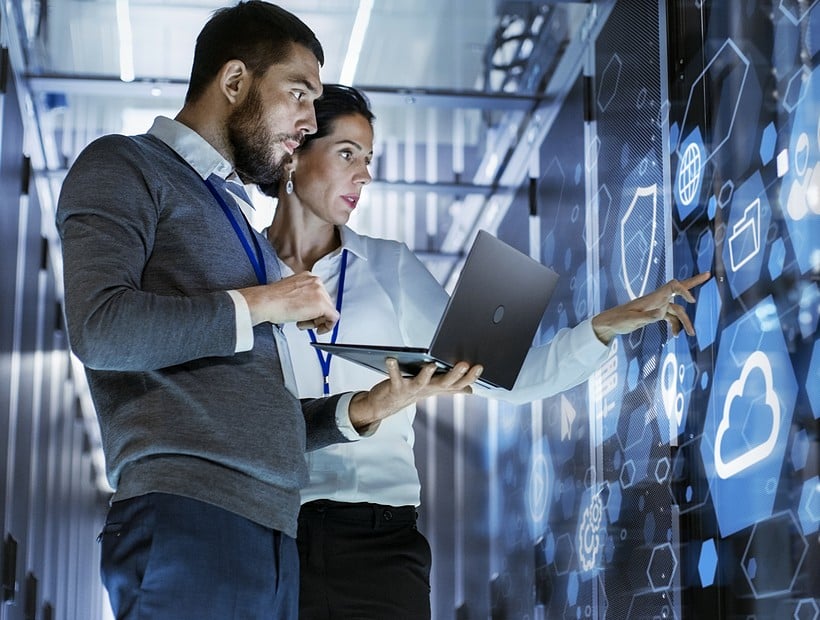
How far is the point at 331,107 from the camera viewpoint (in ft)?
9.11

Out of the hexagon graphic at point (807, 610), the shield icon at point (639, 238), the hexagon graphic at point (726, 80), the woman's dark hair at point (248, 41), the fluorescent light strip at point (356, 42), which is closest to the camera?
the woman's dark hair at point (248, 41)

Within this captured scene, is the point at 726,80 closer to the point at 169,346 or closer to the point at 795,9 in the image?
the point at 795,9

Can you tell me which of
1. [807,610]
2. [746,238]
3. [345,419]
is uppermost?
[746,238]

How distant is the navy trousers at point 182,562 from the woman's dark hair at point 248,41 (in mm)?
670

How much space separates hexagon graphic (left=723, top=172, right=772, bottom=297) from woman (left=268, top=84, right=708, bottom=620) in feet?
0.44

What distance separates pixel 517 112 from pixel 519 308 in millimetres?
2770

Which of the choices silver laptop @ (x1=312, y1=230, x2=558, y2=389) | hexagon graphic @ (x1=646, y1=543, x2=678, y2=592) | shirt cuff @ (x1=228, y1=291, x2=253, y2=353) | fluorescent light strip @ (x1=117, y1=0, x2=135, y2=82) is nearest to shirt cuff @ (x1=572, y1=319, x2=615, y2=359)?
silver laptop @ (x1=312, y1=230, x2=558, y2=389)

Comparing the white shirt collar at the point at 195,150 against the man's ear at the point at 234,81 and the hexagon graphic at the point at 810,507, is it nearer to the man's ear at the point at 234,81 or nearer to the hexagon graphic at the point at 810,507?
the man's ear at the point at 234,81

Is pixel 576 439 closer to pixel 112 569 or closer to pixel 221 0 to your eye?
pixel 221 0

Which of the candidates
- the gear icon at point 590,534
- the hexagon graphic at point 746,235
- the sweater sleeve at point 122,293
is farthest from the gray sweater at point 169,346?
the gear icon at point 590,534

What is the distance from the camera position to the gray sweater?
167 cm

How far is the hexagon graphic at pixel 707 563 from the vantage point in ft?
8.59

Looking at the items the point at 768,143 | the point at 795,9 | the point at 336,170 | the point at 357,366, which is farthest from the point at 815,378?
the point at 336,170

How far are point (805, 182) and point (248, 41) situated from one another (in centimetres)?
95
